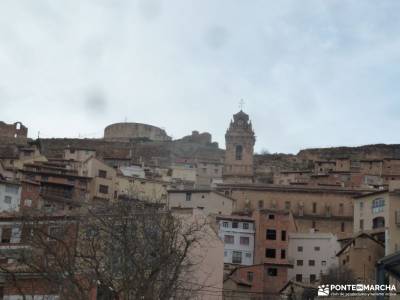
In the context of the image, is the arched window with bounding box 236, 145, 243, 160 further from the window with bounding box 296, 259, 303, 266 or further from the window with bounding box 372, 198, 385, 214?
the window with bounding box 372, 198, 385, 214

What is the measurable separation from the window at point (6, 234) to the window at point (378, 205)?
34.2 metres

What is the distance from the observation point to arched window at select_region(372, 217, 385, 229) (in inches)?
2444

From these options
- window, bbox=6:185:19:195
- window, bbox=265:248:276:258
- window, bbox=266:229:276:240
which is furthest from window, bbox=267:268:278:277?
window, bbox=6:185:19:195

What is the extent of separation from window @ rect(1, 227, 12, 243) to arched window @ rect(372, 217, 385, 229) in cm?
3359

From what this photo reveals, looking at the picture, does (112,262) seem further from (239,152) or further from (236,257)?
(239,152)

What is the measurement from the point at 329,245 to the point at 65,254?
1814 inches

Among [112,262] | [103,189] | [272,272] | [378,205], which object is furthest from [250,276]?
[112,262]

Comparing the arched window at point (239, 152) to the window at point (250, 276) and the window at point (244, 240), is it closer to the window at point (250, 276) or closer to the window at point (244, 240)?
the window at point (244, 240)

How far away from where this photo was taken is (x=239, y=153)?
10244 cm

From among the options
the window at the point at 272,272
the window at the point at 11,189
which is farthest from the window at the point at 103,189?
the window at the point at 272,272

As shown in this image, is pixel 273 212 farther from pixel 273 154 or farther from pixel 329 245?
pixel 273 154

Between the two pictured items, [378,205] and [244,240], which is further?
[244,240]

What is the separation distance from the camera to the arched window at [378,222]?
6208 cm

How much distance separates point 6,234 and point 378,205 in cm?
3492
